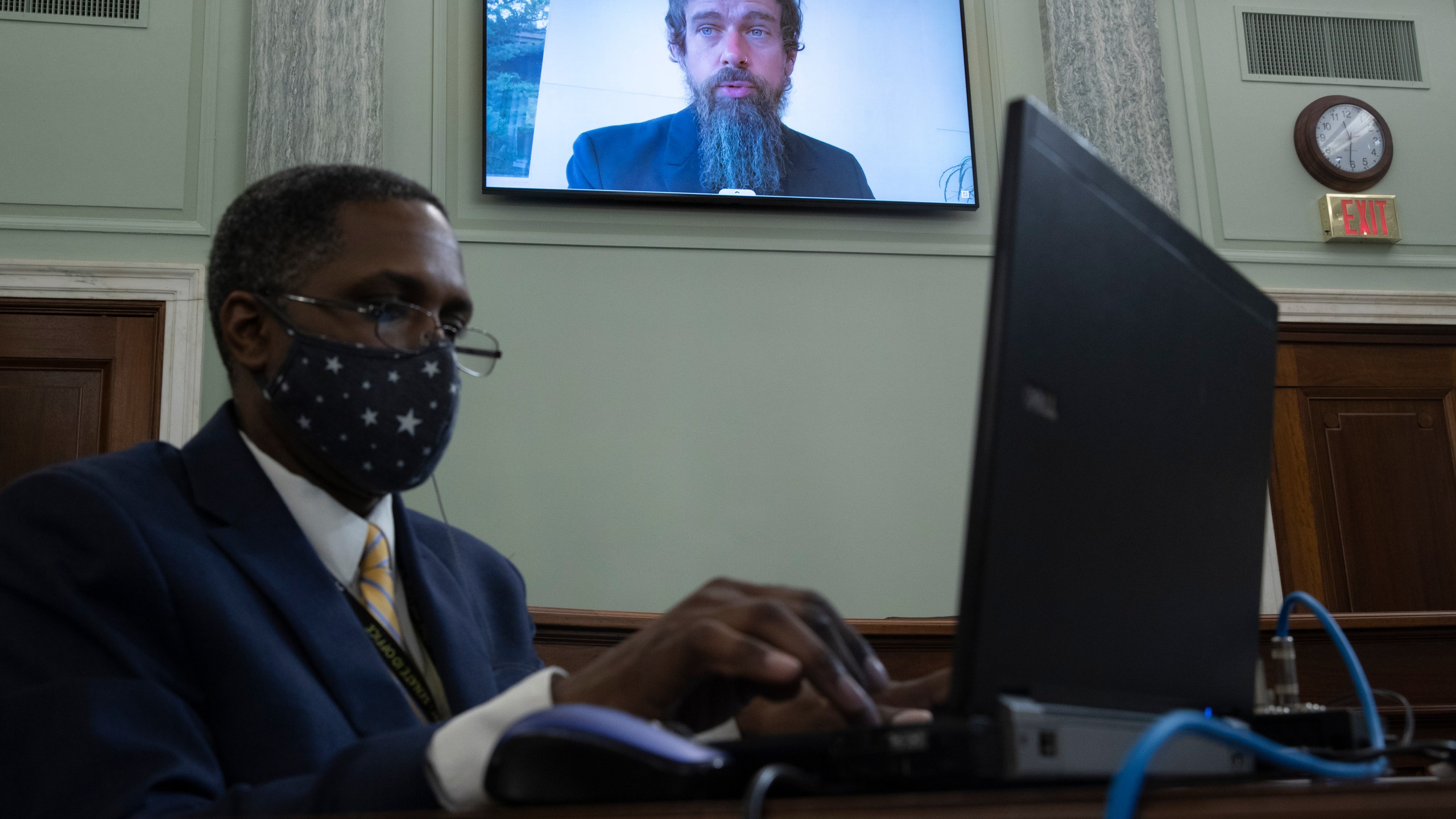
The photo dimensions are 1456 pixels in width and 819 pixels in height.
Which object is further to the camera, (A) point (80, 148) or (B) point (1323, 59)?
(B) point (1323, 59)

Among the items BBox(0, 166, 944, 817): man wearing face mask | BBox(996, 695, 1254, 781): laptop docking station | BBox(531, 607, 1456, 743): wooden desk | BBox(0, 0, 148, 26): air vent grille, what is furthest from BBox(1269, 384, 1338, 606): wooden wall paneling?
BBox(0, 0, 148, 26): air vent grille

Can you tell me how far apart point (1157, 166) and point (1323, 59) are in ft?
3.47

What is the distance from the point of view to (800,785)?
55 centimetres

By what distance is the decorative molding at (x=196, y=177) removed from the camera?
154 inches

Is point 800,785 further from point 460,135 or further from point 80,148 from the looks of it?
point 80,148

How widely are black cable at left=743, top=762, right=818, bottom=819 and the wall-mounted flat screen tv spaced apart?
3710mm

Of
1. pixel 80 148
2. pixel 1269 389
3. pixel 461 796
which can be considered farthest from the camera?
pixel 80 148

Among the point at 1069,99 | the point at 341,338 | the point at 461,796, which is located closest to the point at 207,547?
the point at 341,338

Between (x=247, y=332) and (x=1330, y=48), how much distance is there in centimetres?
479

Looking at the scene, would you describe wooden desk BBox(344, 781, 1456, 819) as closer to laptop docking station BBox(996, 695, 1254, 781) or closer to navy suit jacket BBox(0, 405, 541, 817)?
laptop docking station BBox(996, 695, 1254, 781)

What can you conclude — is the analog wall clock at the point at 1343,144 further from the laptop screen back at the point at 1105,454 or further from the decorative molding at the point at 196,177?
the laptop screen back at the point at 1105,454

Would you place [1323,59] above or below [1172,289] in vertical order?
above

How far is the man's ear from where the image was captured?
142 centimetres

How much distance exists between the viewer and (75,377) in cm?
390
